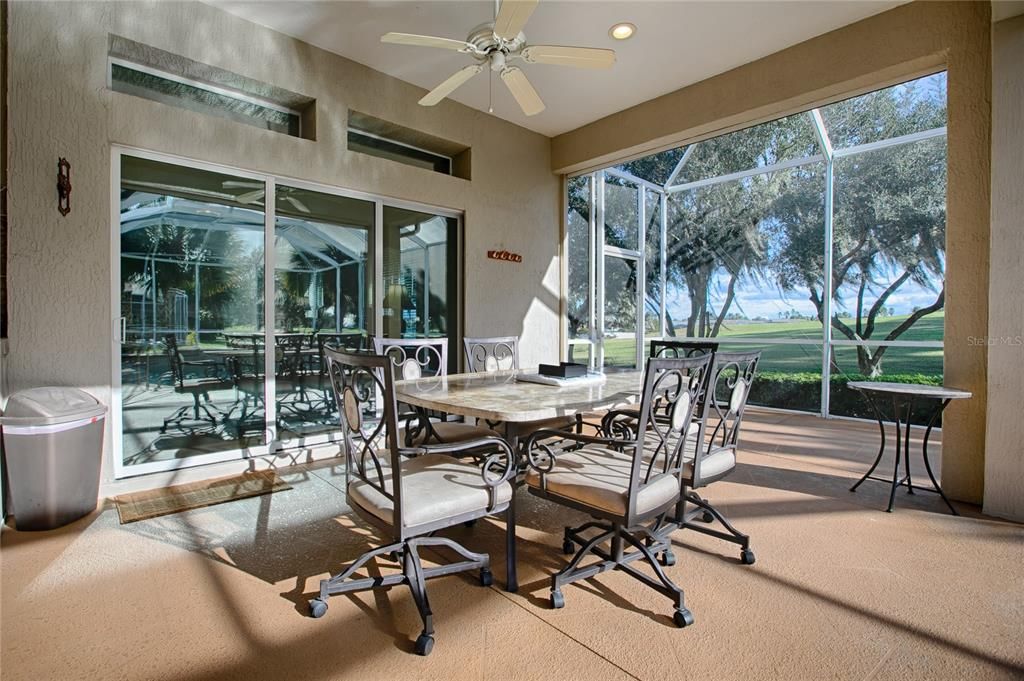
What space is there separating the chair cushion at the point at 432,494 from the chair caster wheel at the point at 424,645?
1.22ft

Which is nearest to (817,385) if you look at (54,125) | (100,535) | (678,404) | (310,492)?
(678,404)

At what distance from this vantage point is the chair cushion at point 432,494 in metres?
1.66

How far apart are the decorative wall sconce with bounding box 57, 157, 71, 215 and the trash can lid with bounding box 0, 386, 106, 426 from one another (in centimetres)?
108

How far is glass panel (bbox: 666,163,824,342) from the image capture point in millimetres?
6523

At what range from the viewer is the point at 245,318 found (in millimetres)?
3684

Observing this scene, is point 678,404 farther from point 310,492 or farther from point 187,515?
point 187,515

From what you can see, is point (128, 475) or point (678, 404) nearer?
point (678, 404)

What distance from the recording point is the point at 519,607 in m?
1.85

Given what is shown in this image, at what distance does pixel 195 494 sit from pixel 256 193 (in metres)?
2.25

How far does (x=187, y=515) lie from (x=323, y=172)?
8.95 ft

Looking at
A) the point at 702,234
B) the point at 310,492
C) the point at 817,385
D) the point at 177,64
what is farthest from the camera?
the point at 702,234

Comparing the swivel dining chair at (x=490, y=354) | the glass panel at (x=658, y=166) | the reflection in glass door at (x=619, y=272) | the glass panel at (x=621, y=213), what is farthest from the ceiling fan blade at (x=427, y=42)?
the glass panel at (x=658, y=166)

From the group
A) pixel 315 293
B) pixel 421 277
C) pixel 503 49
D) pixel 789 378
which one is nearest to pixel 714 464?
pixel 503 49

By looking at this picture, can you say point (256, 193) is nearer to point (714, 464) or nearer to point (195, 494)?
point (195, 494)
